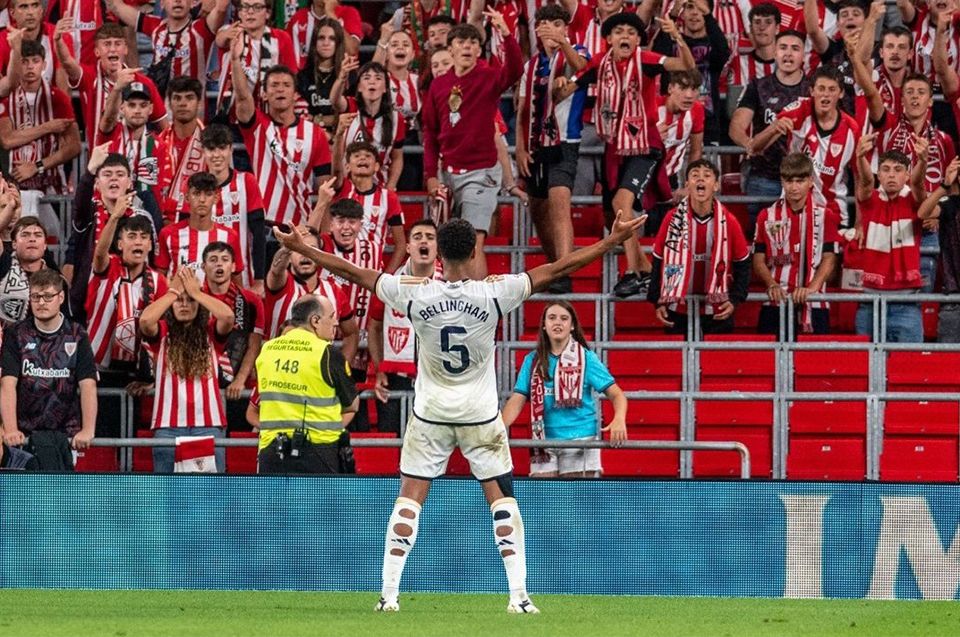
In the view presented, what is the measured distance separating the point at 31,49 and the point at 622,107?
5077 millimetres

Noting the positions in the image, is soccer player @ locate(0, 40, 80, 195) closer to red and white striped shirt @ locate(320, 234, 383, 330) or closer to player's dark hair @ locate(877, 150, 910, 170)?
red and white striped shirt @ locate(320, 234, 383, 330)

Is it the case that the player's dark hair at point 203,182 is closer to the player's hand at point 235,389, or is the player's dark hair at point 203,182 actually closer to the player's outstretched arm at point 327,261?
the player's hand at point 235,389

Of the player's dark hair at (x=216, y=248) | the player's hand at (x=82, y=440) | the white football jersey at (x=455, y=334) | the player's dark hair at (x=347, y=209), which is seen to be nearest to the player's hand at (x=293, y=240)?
the white football jersey at (x=455, y=334)

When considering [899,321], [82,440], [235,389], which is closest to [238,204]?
Answer: [235,389]

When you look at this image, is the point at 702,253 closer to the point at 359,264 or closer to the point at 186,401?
the point at 359,264

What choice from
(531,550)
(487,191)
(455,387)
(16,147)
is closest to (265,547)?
(531,550)

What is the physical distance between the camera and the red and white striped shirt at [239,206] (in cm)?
1527

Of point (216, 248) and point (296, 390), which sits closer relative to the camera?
point (296, 390)

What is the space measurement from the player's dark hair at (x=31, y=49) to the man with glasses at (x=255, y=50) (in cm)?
160

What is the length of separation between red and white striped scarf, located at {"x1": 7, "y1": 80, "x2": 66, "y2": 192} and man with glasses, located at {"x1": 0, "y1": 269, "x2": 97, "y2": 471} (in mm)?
3525

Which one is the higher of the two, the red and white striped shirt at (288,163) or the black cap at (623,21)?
the black cap at (623,21)

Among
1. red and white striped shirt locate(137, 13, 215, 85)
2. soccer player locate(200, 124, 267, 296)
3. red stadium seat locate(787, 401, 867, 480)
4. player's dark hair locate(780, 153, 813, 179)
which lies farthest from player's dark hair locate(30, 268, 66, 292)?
player's dark hair locate(780, 153, 813, 179)

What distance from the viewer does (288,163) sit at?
16.0 m

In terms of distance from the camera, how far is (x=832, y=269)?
15.3 metres
